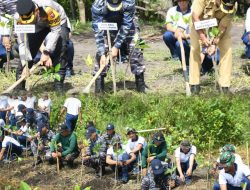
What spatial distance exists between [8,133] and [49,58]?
4.12 ft

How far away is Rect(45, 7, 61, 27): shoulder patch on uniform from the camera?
34.8ft

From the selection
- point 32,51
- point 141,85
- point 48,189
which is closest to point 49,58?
point 32,51

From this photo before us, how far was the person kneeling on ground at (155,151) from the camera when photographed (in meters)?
8.75

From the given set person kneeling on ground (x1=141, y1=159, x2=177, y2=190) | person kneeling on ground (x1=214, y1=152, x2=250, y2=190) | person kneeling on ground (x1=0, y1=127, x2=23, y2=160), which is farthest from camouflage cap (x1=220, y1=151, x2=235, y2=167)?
person kneeling on ground (x1=0, y1=127, x2=23, y2=160)

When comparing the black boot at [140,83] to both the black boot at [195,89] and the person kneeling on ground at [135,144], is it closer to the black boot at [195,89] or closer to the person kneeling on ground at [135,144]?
the black boot at [195,89]

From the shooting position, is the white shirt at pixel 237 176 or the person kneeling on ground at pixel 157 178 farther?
the person kneeling on ground at pixel 157 178

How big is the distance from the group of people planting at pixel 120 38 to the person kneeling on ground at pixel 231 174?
259 centimetres

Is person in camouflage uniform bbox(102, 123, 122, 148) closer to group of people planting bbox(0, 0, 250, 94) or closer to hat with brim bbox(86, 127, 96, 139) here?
hat with brim bbox(86, 127, 96, 139)

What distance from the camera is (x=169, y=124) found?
9.91m

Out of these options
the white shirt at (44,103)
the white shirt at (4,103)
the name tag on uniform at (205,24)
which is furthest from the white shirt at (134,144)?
the white shirt at (4,103)

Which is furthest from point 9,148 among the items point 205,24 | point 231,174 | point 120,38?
point 231,174

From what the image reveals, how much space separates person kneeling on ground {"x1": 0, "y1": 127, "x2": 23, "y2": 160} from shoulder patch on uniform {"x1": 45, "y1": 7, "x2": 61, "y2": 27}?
164cm

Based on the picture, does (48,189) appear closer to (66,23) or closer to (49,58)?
(49,58)

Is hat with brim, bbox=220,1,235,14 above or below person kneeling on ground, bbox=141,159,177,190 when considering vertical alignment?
above
